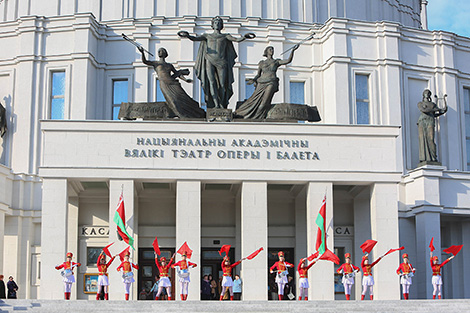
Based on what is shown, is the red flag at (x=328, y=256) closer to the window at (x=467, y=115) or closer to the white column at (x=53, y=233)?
the white column at (x=53, y=233)

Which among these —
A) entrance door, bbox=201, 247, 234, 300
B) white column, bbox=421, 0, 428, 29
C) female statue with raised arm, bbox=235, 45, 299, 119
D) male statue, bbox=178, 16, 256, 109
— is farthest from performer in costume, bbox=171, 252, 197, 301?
white column, bbox=421, 0, 428, 29

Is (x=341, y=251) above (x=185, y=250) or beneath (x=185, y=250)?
above

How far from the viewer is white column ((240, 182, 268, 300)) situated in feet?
97.2

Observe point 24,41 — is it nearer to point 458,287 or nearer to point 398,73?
point 398,73

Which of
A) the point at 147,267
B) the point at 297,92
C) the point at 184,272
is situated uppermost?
the point at 297,92

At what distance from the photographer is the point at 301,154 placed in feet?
101

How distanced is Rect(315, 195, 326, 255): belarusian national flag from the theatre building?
37 cm

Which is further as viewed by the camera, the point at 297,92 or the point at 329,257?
the point at 297,92

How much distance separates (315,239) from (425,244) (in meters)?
6.77

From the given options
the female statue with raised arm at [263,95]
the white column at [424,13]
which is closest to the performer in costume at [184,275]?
the female statue with raised arm at [263,95]

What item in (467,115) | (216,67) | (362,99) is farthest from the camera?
(467,115)

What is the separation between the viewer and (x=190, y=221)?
30.0 metres

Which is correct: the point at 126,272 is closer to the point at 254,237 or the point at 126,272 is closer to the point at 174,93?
the point at 254,237

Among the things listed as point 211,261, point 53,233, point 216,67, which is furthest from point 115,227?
point 216,67
